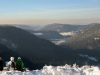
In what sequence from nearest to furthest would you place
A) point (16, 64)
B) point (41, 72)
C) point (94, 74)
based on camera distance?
point (94, 74), point (41, 72), point (16, 64)

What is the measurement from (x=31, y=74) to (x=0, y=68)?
19.0ft

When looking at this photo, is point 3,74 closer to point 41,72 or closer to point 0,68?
point 41,72

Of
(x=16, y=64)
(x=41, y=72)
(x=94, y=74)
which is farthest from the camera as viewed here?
(x=16, y=64)

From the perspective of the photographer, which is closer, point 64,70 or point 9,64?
point 64,70

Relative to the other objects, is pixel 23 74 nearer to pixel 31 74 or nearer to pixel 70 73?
pixel 31 74

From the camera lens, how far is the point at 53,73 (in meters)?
17.9

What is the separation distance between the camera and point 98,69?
699 inches

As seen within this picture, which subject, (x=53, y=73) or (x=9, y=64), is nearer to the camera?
(x=53, y=73)

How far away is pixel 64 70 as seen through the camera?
17.9 meters

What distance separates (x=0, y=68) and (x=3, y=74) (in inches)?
183

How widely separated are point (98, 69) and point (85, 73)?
0.97m

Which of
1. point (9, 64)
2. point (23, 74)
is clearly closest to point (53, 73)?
point (23, 74)

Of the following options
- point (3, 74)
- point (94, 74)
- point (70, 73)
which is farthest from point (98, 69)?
point (3, 74)

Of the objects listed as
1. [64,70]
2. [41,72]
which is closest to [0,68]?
[41,72]
